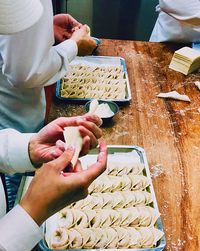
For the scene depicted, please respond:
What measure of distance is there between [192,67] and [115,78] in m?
0.61

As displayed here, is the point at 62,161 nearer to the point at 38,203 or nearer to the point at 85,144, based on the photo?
the point at 38,203

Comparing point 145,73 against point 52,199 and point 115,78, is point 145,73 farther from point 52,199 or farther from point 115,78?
point 52,199

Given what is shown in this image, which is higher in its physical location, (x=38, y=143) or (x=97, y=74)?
(x=38, y=143)

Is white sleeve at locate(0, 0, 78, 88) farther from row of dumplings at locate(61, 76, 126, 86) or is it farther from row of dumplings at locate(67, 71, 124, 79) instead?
row of dumplings at locate(67, 71, 124, 79)

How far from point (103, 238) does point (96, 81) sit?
4.32ft

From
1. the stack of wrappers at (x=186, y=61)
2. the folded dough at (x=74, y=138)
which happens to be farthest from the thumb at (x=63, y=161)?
the stack of wrappers at (x=186, y=61)

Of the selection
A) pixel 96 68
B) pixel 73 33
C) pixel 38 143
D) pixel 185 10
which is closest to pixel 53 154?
pixel 38 143

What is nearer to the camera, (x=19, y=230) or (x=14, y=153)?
(x=19, y=230)

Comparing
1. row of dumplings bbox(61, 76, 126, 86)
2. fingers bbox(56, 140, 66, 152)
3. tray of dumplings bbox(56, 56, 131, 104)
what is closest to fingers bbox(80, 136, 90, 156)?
fingers bbox(56, 140, 66, 152)

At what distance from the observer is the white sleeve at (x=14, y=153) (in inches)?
54.9

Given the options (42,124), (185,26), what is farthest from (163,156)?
(185,26)

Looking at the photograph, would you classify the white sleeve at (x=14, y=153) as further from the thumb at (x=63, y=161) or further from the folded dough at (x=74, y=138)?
the thumb at (x=63, y=161)

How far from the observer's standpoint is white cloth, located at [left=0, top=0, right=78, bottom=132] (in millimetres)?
1444

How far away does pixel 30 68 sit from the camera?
1.52m
